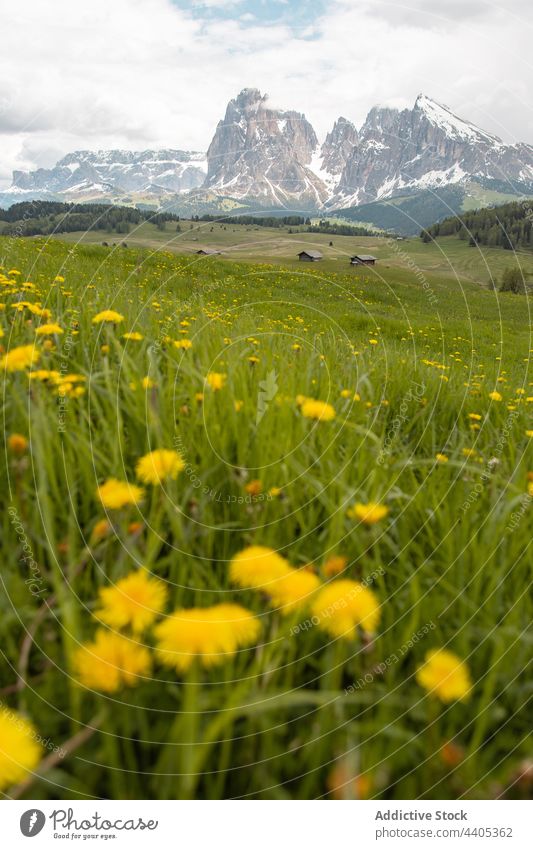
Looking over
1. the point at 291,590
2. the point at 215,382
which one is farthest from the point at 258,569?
the point at 215,382

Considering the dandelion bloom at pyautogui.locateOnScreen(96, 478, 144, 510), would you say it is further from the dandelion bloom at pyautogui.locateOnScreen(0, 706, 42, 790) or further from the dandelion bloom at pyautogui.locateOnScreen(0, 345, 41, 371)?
the dandelion bloom at pyautogui.locateOnScreen(0, 345, 41, 371)

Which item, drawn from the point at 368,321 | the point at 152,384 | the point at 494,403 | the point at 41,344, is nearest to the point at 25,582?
the point at 152,384

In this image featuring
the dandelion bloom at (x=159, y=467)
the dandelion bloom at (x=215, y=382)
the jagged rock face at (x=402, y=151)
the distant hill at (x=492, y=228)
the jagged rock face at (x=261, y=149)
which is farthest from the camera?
the distant hill at (x=492, y=228)

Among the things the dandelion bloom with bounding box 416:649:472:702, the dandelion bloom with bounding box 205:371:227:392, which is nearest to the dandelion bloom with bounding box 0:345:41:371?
the dandelion bloom with bounding box 205:371:227:392

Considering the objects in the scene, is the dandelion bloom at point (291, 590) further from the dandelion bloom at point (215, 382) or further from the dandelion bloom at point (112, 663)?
the dandelion bloom at point (215, 382)

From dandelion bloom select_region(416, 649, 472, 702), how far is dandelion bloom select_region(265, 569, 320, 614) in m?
0.32

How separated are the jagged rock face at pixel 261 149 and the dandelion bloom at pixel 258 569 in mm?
2997

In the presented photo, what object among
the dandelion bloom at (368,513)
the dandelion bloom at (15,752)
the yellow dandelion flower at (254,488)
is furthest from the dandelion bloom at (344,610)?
the dandelion bloom at (15,752)

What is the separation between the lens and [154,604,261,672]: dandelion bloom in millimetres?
937

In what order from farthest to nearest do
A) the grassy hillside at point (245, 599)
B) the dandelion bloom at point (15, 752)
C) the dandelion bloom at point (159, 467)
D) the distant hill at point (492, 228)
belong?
the distant hill at point (492, 228) → the dandelion bloom at point (159, 467) → the grassy hillside at point (245, 599) → the dandelion bloom at point (15, 752)

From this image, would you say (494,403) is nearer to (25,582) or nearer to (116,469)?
(116,469)

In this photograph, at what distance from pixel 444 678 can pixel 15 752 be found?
921 millimetres

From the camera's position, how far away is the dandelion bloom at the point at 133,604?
1.03 m

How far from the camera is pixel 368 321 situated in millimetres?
17062
